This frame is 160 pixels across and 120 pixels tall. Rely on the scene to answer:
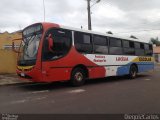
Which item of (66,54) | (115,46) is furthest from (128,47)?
(66,54)

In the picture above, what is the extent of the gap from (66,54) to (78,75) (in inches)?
53.9

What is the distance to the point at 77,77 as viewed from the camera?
13555mm

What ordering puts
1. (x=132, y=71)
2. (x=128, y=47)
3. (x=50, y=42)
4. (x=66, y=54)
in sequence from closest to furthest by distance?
(x=50, y=42)
(x=66, y=54)
(x=128, y=47)
(x=132, y=71)

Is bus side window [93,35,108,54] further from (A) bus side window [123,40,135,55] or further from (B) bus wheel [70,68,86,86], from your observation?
(A) bus side window [123,40,135,55]

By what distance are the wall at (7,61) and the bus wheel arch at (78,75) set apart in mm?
7012

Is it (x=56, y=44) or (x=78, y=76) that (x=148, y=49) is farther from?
(x=56, y=44)

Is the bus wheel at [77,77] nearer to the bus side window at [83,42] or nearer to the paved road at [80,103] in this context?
the bus side window at [83,42]

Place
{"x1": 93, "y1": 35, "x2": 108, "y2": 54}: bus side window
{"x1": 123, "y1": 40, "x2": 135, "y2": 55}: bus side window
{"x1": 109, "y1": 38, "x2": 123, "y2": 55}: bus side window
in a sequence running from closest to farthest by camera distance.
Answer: {"x1": 93, "y1": 35, "x2": 108, "y2": 54}: bus side window → {"x1": 109, "y1": 38, "x2": 123, "y2": 55}: bus side window → {"x1": 123, "y1": 40, "x2": 135, "y2": 55}: bus side window

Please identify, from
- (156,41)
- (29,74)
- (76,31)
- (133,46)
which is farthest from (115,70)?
(156,41)

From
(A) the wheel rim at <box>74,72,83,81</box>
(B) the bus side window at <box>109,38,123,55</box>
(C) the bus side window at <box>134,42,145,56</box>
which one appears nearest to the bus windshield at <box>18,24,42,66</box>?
(A) the wheel rim at <box>74,72,83,81</box>

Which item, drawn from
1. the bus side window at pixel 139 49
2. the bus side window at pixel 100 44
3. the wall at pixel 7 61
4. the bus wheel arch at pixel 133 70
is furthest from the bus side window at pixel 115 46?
the wall at pixel 7 61

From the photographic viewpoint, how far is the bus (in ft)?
39.1

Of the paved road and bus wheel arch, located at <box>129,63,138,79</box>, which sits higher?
bus wheel arch, located at <box>129,63,138,79</box>

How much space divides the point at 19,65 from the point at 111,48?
590 centimetres
